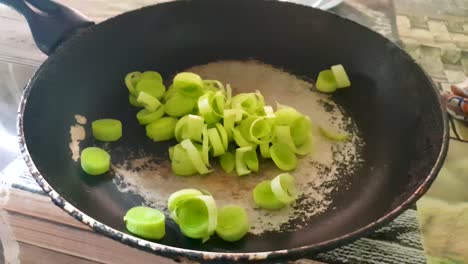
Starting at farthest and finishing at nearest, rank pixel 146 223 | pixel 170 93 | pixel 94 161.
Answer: pixel 170 93 < pixel 94 161 < pixel 146 223

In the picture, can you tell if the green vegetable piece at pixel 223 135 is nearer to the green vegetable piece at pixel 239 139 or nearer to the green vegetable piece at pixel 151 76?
the green vegetable piece at pixel 239 139

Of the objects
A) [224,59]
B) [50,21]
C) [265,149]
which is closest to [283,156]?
[265,149]

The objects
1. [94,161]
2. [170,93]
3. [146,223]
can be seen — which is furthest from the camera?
[170,93]

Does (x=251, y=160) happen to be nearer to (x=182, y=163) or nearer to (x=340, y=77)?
(x=182, y=163)

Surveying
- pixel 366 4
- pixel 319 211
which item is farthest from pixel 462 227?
pixel 366 4

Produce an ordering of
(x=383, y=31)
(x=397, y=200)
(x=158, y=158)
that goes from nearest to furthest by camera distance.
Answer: (x=397, y=200), (x=158, y=158), (x=383, y=31)

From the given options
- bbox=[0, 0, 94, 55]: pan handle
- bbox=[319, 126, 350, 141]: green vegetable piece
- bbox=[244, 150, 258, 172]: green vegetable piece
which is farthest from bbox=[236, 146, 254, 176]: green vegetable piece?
bbox=[0, 0, 94, 55]: pan handle

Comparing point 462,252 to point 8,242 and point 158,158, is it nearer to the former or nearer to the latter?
point 158,158

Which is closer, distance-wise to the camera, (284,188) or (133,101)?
(284,188)
